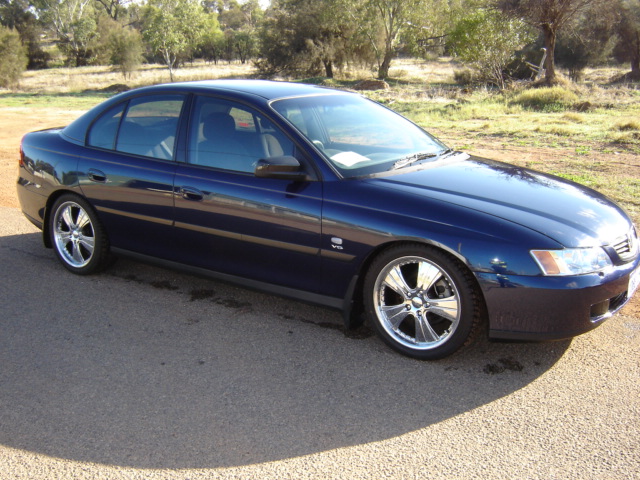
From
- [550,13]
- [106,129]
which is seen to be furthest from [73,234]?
[550,13]

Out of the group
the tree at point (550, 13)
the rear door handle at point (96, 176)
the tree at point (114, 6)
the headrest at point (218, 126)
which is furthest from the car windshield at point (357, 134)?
the tree at point (114, 6)

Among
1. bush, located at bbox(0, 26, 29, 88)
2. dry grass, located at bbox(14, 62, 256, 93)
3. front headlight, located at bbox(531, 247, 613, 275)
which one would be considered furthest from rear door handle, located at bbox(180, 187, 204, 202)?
bush, located at bbox(0, 26, 29, 88)

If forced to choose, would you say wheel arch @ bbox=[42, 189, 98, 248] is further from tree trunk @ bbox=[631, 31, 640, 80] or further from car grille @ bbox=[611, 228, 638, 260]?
tree trunk @ bbox=[631, 31, 640, 80]

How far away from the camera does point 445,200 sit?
3791 millimetres

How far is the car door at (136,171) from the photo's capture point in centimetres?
475

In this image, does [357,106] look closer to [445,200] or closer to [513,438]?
[445,200]

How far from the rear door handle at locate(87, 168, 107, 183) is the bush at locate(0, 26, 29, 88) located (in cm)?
4336

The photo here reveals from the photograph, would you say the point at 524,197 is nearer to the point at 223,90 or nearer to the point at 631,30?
the point at 223,90

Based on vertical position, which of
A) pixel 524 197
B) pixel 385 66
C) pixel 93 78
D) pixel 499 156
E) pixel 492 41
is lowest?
pixel 93 78

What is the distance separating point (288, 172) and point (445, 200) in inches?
39.5

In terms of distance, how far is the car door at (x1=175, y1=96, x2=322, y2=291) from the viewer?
161 inches

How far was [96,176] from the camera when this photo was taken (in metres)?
5.09

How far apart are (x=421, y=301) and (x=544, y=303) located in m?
0.71

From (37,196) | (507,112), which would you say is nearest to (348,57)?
(507,112)
